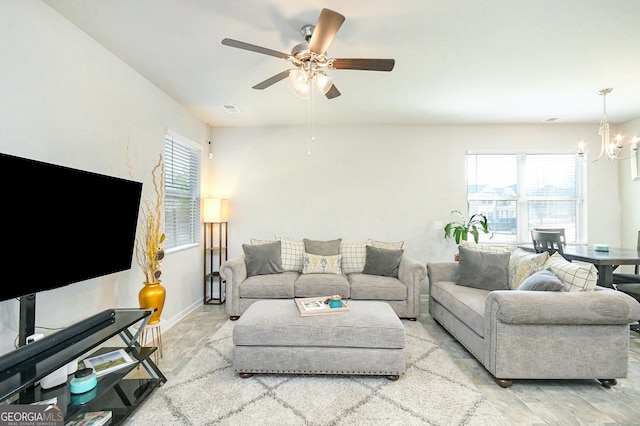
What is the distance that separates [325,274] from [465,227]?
7.29 feet

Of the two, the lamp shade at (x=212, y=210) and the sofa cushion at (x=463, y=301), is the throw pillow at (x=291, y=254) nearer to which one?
the lamp shade at (x=212, y=210)

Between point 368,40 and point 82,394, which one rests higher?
point 368,40

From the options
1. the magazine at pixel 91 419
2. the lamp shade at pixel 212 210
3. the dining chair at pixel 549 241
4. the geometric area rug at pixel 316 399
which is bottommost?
the geometric area rug at pixel 316 399

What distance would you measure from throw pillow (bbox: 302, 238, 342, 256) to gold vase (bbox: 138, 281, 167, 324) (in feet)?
6.82

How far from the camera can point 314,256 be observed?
406 centimetres

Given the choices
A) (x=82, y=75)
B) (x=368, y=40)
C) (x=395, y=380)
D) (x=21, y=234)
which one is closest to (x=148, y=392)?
(x=21, y=234)

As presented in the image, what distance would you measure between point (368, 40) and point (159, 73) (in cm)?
206

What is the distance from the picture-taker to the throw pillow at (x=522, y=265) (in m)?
2.79

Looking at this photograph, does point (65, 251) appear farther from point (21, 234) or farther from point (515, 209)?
point (515, 209)

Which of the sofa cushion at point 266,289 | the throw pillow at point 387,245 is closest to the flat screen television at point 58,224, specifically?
the sofa cushion at point 266,289

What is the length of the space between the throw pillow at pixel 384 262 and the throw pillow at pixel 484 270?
0.81 metres

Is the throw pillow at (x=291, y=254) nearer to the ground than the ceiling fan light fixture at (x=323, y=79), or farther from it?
nearer to the ground
